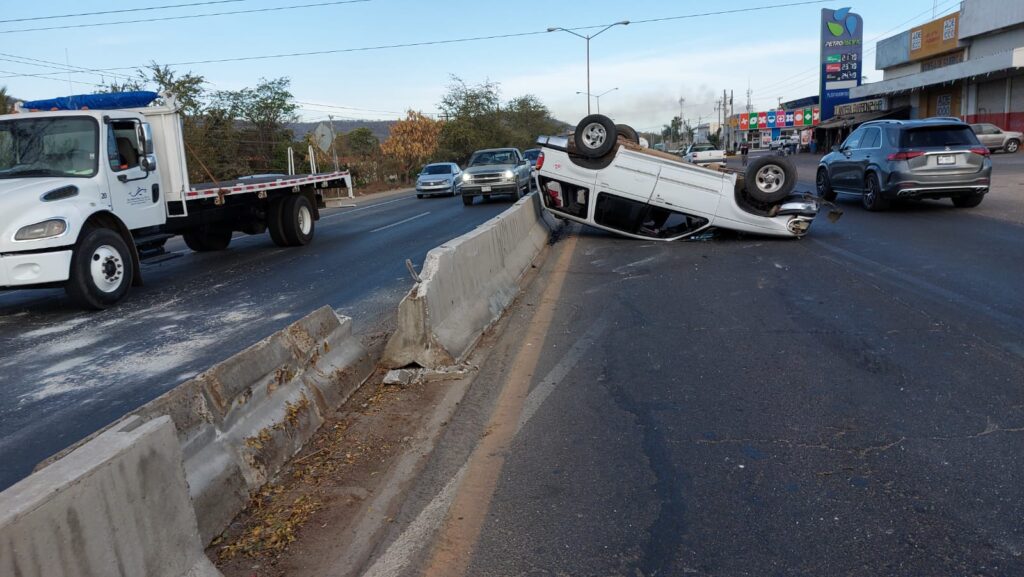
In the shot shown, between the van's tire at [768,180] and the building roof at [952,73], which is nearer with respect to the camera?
the van's tire at [768,180]

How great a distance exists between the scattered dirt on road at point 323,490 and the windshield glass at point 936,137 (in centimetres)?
1282

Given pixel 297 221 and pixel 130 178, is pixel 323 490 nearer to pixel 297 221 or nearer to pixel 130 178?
pixel 130 178

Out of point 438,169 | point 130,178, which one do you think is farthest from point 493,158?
point 130,178

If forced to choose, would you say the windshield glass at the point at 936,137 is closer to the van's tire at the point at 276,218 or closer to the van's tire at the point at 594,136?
the van's tire at the point at 594,136

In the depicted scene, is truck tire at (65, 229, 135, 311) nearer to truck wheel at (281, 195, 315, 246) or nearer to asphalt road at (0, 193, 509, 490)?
asphalt road at (0, 193, 509, 490)

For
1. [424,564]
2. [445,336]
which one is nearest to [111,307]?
[445,336]

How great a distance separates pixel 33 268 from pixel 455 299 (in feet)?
16.7

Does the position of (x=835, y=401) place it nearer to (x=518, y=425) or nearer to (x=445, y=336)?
(x=518, y=425)

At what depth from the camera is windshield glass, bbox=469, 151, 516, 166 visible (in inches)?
1028

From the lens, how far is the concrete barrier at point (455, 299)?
600cm

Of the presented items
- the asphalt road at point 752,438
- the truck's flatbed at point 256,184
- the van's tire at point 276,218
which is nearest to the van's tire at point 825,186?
the asphalt road at point 752,438

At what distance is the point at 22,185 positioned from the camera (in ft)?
30.1

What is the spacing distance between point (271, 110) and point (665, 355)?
40.8m

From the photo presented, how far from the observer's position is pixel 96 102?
11.8 m
